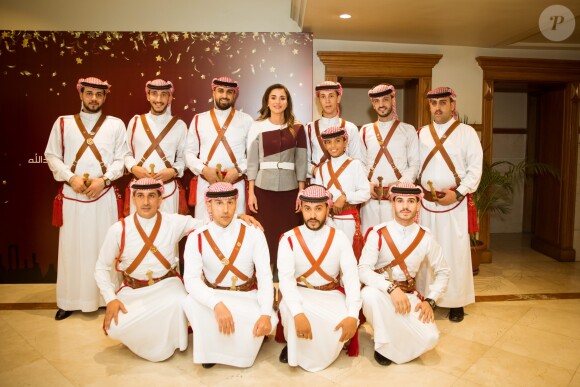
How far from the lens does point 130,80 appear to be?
499 cm

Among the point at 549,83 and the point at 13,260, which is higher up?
the point at 549,83

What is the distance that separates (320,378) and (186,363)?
3.02 feet

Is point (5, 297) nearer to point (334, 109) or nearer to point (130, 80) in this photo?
point (130, 80)

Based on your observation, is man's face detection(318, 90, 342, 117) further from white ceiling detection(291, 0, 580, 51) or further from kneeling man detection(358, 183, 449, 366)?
kneeling man detection(358, 183, 449, 366)

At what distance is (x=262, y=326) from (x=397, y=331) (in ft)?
2.97

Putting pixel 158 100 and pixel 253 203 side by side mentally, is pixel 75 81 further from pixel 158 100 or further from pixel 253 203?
pixel 253 203

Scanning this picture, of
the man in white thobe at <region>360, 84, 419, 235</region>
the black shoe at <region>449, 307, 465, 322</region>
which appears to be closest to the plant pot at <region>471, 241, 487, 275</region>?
the black shoe at <region>449, 307, 465, 322</region>

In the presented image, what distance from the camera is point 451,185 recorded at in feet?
13.3

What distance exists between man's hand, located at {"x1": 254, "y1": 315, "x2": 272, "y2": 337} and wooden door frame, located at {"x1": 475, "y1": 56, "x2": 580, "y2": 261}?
3917mm

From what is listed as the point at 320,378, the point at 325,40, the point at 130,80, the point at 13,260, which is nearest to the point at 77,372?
the point at 320,378

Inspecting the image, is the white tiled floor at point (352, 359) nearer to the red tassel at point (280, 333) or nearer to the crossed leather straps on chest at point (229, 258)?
the red tassel at point (280, 333)

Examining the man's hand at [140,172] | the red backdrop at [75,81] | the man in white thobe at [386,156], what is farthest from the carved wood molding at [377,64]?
the man's hand at [140,172]

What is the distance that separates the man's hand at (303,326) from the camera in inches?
115

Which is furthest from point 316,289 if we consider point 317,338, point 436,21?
point 436,21
